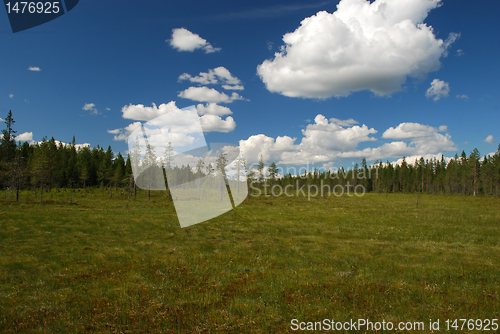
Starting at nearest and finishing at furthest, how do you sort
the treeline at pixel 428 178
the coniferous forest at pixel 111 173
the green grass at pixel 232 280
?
the green grass at pixel 232 280 → the coniferous forest at pixel 111 173 → the treeline at pixel 428 178

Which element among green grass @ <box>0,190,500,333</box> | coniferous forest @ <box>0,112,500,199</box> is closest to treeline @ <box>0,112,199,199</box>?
coniferous forest @ <box>0,112,500,199</box>

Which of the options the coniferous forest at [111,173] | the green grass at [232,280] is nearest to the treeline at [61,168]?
the coniferous forest at [111,173]

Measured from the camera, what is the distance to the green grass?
25.3ft

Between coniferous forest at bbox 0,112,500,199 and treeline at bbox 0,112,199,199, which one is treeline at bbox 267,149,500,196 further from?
treeline at bbox 0,112,199,199

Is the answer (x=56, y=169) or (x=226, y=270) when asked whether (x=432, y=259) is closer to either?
(x=226, y=270)

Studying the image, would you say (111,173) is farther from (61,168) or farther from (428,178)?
(428,178)

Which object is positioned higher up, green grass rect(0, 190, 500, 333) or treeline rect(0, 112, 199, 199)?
treeline rect(0, 112, 199, 199)

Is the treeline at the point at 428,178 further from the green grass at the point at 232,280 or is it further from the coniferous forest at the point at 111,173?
the green grass at the point at 232,280

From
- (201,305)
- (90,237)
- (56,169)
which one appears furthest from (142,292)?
(56,169)

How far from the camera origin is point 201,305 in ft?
27.9

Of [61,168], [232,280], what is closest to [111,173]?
[61,168]

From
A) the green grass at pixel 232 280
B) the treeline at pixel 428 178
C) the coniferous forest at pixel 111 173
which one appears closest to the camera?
the green grass at pixel 232 280

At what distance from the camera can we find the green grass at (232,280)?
304 inches

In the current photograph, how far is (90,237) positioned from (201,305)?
44.6ft
